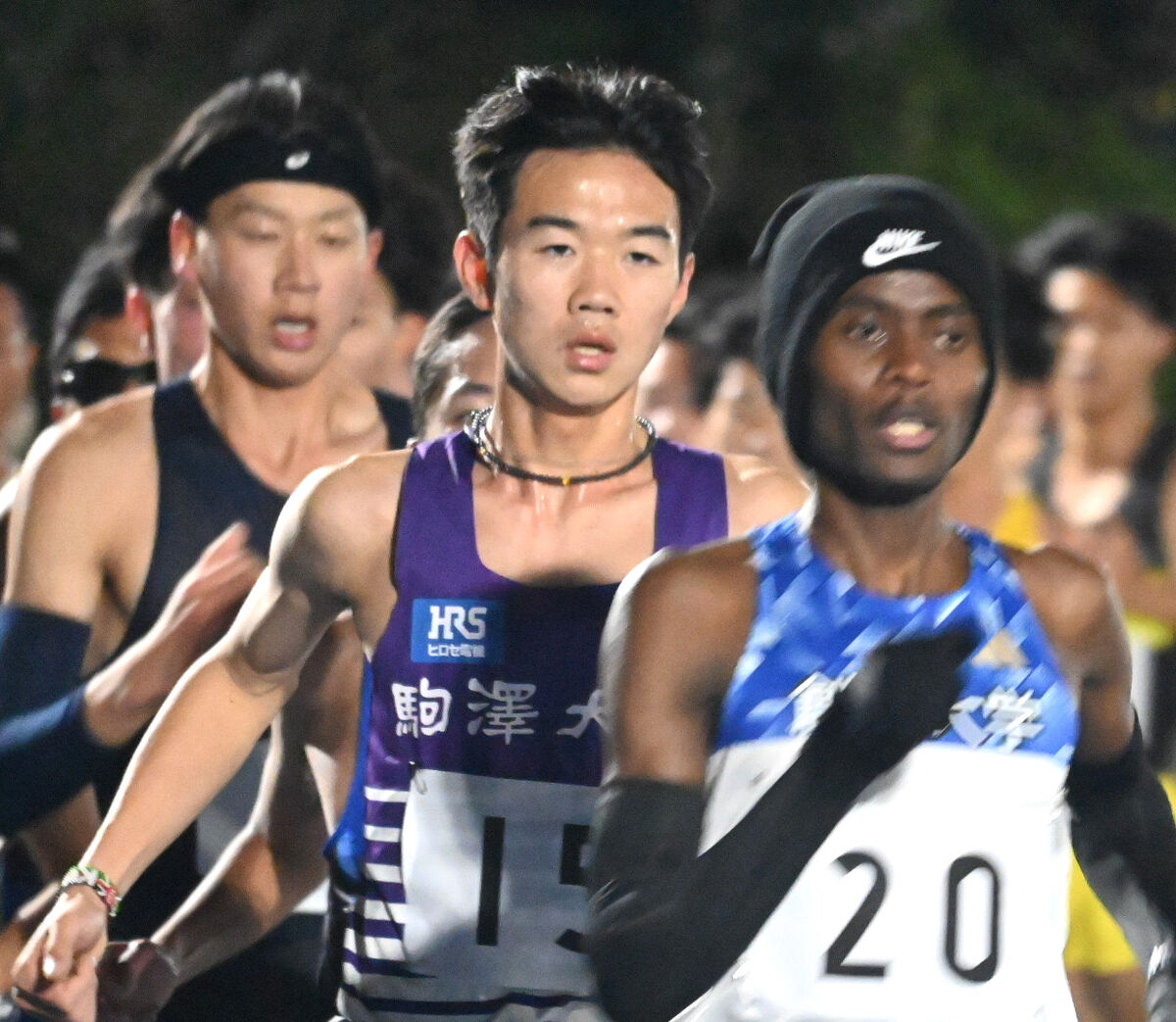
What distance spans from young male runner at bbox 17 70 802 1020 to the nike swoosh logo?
0.82 m

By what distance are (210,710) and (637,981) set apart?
4.23 feet

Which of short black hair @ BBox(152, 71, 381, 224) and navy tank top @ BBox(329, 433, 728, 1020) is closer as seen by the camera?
navy tank top @ BBox(329, 433, 728, 1020)

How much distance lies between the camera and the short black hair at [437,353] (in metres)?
4.98

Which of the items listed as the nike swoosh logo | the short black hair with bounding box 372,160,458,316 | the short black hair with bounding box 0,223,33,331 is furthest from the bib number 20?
the short black hair with bounding box 0,223,33,331

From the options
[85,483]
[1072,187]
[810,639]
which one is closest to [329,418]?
[85,483]

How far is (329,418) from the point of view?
503cm

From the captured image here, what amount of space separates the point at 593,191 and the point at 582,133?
0.13 m

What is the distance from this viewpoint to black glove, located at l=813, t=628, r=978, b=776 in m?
2.72

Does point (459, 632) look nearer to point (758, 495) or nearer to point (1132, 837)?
point (758, 495)

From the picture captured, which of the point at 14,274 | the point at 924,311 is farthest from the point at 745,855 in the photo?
the point at 14,274

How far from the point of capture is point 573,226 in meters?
3.81

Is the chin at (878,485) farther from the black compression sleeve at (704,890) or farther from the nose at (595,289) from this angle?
the nose at (595,289)

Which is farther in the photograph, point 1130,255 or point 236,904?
point 1130,255

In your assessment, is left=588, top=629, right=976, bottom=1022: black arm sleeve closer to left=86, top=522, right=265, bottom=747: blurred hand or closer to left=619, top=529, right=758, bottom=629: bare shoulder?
left=619, top=529, right=758, bottom=629: bare shoulder
